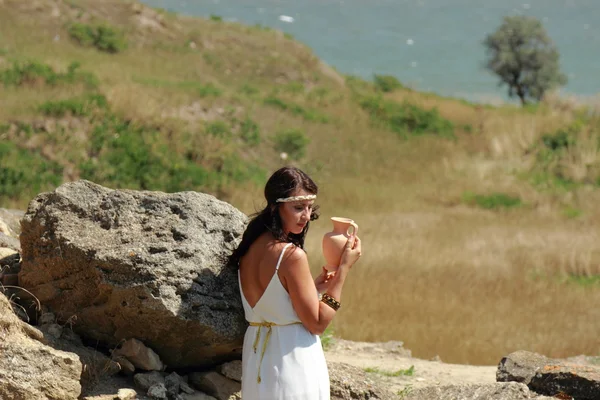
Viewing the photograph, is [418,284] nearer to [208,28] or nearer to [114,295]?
[114,295]

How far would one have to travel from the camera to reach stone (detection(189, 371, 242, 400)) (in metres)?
5.41

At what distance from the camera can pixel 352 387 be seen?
5.72m

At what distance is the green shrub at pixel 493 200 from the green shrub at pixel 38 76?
9.64 m

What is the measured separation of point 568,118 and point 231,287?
84.3 feet

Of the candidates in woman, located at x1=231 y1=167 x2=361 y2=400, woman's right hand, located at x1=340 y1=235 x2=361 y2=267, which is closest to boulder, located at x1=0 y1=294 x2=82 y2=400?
woman, located at x1=231 y1=167 x2=361 y2=400

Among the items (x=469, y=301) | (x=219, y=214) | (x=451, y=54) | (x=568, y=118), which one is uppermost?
(x=451, y=54)

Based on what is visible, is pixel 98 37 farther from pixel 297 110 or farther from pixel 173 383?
pixel 173 383

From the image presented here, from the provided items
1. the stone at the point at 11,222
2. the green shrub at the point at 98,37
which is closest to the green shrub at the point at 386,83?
the green shrub at the point at 98,37

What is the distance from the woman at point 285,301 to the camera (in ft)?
14.3

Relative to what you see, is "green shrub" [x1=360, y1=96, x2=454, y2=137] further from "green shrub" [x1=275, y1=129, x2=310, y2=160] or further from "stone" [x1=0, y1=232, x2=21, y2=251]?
"stone" [x1=0, y1=232, x2=21, y2=251]

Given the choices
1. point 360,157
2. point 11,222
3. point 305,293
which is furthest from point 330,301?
point 360,157

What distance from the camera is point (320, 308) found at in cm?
438

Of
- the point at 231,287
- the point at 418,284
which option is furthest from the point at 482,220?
the point at 231,287

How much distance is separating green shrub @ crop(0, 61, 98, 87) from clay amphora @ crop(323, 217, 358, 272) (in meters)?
17.7
